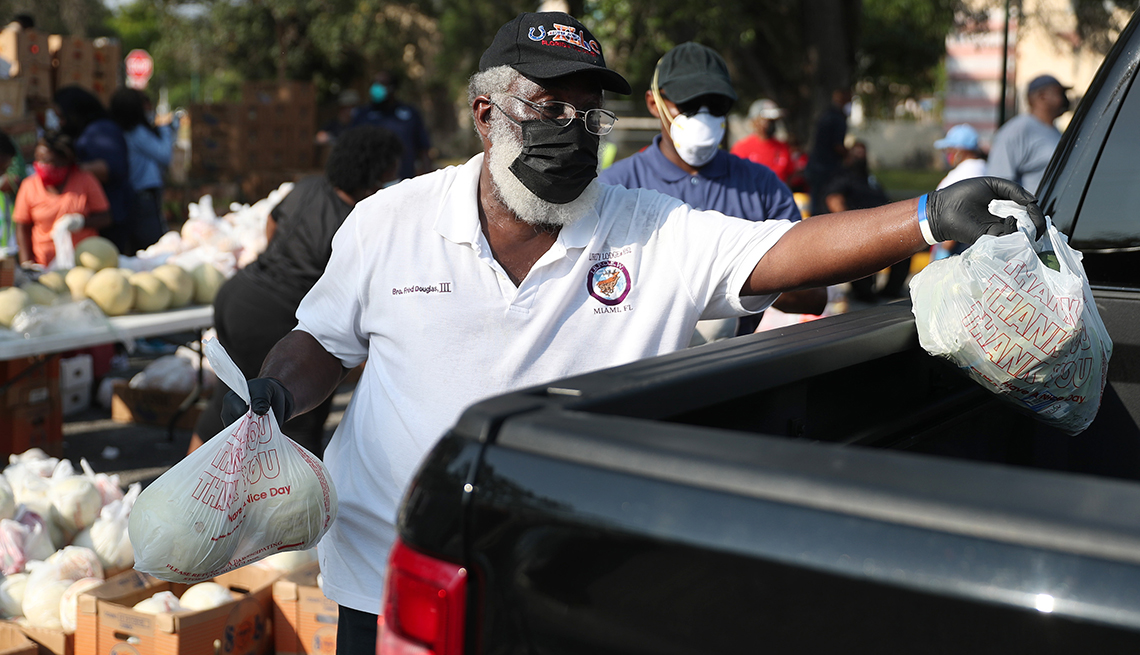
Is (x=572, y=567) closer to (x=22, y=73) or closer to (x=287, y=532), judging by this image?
(x=287, y=532)

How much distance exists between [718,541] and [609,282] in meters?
1.17

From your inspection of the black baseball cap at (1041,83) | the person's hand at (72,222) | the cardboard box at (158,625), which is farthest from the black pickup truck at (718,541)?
the black baseball cap at (1041,83)

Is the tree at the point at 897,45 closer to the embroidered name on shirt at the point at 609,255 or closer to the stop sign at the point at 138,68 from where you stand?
the stop sign at the point at 138,68

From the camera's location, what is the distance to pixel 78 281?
594cm

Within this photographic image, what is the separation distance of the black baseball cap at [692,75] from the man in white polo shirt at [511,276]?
1.71 m

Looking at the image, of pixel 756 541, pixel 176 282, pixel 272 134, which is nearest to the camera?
pixel 756 541

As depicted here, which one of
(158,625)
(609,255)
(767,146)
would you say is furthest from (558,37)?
(767,146)

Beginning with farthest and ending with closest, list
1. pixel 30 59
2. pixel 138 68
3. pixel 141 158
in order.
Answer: pixel 138 68 < pixel 141 158 < pixel 30 59

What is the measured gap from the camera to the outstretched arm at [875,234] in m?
1.88

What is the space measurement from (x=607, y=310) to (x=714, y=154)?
1960mm

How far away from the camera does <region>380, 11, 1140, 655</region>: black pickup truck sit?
2.94 ft

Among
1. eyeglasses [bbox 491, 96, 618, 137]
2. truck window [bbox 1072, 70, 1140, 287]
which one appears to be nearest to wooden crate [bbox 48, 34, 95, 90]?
eyeglasses [bbox 491, 96, 618, 137]

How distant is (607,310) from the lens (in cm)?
212

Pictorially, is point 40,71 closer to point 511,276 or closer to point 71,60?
point 71,60
